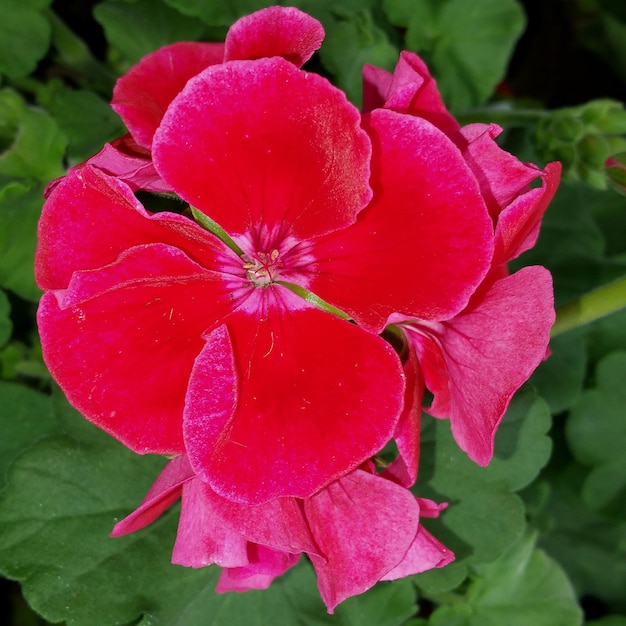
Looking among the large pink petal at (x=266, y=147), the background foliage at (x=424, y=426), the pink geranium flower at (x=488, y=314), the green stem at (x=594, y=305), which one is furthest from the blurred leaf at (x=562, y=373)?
the large pink petal at (x=266, y=147)

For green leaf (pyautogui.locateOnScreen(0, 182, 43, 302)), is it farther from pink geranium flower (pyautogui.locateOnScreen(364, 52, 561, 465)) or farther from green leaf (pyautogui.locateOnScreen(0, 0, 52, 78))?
pink geranium flower (pyautogui.locateOnScreen(364, 52, 561, 465))

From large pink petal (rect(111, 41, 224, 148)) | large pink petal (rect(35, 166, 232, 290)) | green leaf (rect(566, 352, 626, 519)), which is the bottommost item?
green leaf (rect(566, 352, 626, 519))

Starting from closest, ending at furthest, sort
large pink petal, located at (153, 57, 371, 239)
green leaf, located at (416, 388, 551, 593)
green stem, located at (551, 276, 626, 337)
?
large pink petal, located at (153, 57, 371, 239)
green stem, located at (551, 276, 626, 337)
green leaf, located at (416, 388, 551, 593)

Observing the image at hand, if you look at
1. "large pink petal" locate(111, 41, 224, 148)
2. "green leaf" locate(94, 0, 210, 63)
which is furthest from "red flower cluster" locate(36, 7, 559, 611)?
"green leaf" locate(94, 0, 210, 63)

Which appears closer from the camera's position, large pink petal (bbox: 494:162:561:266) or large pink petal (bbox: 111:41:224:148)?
large pink petal (bbox: 494:162:561:266)

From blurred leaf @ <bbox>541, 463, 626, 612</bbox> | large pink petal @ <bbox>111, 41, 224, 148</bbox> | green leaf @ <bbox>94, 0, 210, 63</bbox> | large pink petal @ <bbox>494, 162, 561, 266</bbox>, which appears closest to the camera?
large pink petal @ <bbox>494, 162, 561, 266</bbox>

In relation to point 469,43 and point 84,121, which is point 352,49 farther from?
point 84,121

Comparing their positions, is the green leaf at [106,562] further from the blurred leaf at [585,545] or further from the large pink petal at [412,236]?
the blurred leaf at [585,545]

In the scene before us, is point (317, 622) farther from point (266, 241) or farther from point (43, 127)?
point (43, 127)
